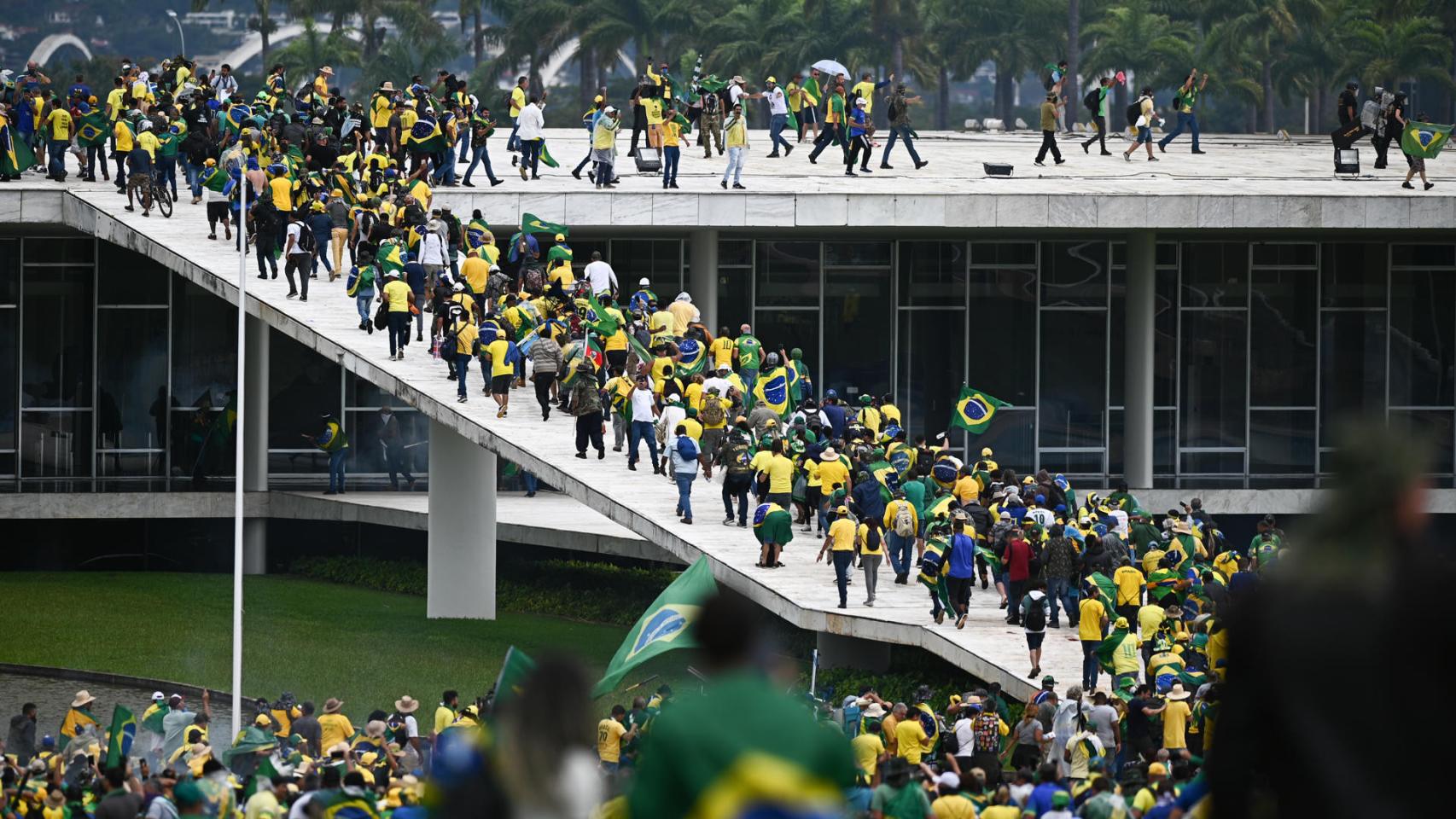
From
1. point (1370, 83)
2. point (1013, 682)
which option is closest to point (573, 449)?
point (1013, 682)

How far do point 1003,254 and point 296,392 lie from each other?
10.8 meters

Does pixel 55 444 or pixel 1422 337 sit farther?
pixel 1422 337

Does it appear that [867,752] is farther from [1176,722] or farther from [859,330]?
[859,330]

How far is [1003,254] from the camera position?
33344mm

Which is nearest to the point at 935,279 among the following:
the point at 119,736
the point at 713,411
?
the point at 713,411

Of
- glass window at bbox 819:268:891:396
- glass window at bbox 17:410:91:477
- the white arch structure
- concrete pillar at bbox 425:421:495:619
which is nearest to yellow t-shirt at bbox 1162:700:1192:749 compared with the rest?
concrete pillar at bbox 425:421:495:619

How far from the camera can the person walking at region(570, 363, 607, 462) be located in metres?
21.1

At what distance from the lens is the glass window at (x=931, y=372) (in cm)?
3347

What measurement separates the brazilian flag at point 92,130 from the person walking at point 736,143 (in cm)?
812

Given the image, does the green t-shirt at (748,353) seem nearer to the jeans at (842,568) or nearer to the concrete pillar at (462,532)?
the concrete pillar at (462,532)

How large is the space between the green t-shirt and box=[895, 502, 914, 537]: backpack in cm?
507

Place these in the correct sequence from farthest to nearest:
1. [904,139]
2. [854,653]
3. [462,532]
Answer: [904,139] → [462,532] → [854,653]

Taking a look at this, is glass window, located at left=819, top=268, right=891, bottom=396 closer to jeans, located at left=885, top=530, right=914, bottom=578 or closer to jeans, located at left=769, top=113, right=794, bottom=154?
jeans, located at left=769, top=113, right=794, bottom=154

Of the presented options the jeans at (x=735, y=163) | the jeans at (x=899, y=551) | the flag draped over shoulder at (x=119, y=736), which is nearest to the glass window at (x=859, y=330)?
the jeans at (x=735, y=163)
